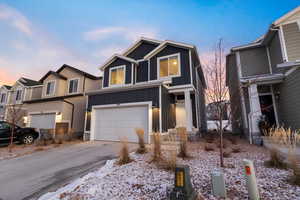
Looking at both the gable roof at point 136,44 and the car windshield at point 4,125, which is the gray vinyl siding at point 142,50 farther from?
the car windshield at point 4,125

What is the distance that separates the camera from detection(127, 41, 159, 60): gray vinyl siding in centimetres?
1203

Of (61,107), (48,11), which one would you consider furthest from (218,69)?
(48,11)

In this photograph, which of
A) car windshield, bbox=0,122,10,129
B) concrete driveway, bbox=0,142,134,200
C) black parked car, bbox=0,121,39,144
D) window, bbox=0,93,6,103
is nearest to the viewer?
concrete driveway, bbox=0,142,134,200

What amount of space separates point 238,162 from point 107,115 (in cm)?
810

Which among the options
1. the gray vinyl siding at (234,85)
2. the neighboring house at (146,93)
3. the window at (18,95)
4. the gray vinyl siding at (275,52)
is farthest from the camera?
the window at (18,95)

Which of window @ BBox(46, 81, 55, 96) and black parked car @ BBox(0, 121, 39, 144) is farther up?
window @ BBox(46, 81, 55, 96)

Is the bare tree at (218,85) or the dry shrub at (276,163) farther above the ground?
the bare tree at (218,85)

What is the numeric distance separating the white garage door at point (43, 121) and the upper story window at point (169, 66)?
1060cm

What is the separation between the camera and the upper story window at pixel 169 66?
400 inches

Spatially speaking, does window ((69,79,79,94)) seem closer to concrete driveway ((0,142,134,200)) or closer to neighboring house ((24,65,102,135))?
neighboring house ((24,65,102,135))

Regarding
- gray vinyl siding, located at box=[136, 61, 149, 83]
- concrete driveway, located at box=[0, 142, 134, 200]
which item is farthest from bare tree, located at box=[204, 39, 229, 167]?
gray vinyl siding, located at box=[136, 61, 149, 83]

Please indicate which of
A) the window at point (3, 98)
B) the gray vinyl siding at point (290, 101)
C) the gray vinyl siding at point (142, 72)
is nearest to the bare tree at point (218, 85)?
the gray vinyl siding at point (290, 101)

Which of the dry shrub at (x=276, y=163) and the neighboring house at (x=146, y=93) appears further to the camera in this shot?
the neighboring house at (x=146, y=93)

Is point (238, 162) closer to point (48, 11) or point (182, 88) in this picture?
point (182, 88)
